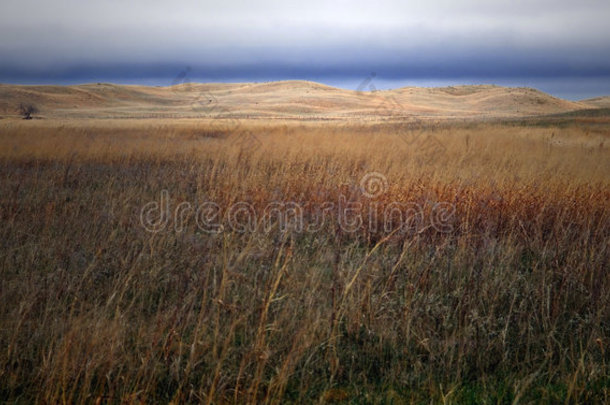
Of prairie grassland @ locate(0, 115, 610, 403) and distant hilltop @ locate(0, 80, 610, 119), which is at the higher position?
distant hilltop @ locate(0, 80, 610, 119)

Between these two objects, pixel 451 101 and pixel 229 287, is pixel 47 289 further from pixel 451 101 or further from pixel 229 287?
pixel 451 101

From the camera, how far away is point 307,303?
10.5ft

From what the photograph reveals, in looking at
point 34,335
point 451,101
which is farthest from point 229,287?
point 451,101

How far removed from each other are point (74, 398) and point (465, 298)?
8.54 ft

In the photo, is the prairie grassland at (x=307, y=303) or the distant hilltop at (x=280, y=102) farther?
the distant hilltop at (x=280, y=102)

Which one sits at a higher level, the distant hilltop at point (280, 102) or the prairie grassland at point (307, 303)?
the distant hilltop at point (280, 102)

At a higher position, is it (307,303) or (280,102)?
(280,102)

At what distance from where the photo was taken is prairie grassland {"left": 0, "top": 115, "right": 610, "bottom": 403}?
247 centimetres

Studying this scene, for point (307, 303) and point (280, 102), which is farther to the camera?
point (280, 102)

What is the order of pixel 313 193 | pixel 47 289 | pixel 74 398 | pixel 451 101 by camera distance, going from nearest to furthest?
pixel 74 398
pixel 47 289
pixel 313 193
pixel 451 101

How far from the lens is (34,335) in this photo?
2.74 metres

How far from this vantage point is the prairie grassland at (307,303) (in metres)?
2.47

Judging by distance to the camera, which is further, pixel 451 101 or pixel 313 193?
pixel 451 101

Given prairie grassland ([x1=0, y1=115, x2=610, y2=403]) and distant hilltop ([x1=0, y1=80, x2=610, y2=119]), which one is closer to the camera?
prairie grassland ([x1=0, y1=115, x2=610, y2=403])
